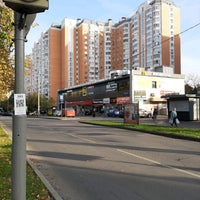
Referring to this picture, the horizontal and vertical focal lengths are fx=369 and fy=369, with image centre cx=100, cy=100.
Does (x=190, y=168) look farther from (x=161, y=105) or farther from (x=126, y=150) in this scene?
(x=161, y=105)

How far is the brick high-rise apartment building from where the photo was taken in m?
120

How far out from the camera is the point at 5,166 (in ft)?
32.0

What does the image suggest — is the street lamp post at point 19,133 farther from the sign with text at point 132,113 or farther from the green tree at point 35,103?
Answer: the green tree at point 35,103

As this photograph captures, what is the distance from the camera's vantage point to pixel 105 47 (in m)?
128

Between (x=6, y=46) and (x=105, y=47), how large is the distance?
11576 centimetres

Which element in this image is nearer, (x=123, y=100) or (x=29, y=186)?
(x=29, y=186)

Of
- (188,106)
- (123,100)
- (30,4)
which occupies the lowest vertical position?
(188,106)

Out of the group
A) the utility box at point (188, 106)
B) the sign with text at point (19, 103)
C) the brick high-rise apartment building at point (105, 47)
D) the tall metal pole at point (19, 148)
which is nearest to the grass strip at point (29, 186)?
the tall metal pole at point (19, 148)

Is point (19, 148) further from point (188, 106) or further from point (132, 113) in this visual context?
point (188, 106)

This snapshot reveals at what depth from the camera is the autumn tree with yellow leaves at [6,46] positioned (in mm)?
12164

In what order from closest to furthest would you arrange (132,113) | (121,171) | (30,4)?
(30,4)
(121,171)
(132,113)

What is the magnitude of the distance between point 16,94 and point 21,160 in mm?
759

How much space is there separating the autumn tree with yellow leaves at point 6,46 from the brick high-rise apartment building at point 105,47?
3976 inches

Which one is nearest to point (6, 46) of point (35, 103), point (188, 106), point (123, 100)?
point (188, 106)
